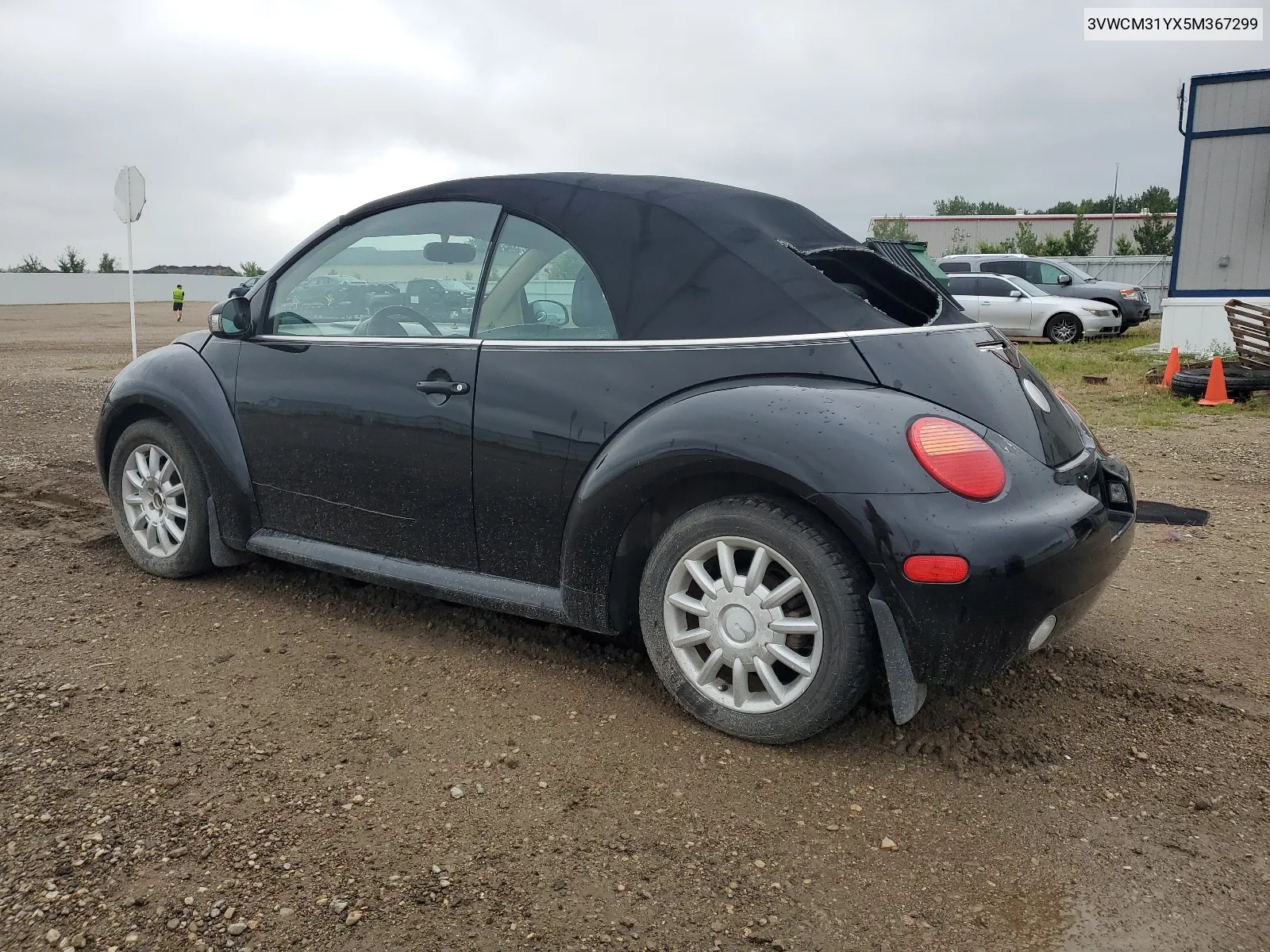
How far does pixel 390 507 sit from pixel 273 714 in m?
0.80

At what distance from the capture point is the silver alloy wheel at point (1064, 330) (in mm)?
20469

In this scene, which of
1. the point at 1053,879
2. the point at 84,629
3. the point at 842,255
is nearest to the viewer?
the point at 1053,879

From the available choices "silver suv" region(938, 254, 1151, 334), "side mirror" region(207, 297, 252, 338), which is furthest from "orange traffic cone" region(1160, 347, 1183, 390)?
"side mirror" region(207, 297, 252, 338)

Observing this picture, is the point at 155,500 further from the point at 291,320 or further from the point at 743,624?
the point at 743,624

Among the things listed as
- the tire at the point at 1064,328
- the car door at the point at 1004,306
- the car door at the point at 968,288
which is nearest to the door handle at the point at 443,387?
the car door at the point at 1004,306

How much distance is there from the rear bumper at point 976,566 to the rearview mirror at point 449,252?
63.2 inches

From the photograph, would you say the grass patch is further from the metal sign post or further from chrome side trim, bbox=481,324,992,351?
the metal sign post

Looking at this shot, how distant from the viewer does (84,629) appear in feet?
12.9

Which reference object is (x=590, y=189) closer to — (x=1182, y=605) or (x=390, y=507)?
(x=390, y=507)

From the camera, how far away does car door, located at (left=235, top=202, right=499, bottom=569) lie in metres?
3.49

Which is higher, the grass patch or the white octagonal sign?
the white octagonal sign

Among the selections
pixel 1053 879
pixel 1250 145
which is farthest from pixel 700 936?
pixel 1250 145

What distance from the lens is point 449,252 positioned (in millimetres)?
3648

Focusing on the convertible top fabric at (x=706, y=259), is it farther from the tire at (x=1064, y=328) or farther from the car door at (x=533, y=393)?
the tire at (x=1064, y=328)
